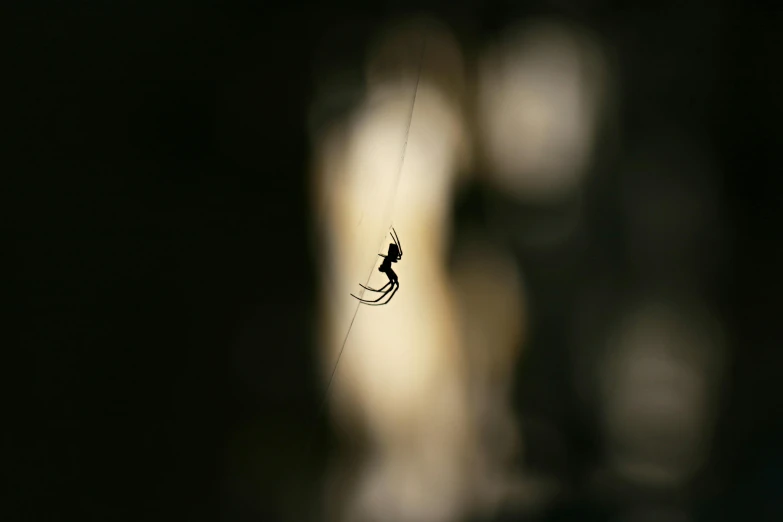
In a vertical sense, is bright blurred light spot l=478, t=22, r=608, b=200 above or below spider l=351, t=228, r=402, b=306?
above

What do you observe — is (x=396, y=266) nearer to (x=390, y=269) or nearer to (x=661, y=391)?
(x=390, y=269)

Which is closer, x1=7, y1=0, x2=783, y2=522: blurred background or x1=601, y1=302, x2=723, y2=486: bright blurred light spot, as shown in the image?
x1=7, y1=0, x2=783, y2=522: blurred background

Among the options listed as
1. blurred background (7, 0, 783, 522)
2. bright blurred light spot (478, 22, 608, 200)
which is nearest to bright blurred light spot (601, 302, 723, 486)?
blurred background (7, 0, 783, 522)

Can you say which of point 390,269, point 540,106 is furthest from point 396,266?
point 540,106

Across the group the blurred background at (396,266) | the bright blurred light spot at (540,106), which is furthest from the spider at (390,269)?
the bright blurred light spot at (540,106)

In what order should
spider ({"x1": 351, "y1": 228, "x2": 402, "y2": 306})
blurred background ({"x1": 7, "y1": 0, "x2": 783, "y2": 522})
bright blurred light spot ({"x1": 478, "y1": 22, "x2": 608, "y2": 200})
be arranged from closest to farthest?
blurred background ({"x1": 7, "y1": 0, "x2": 783, "y2": 522}) → spider ({"x1": 351, "y1": 228, "x2": 402, "y2": 306}) → bright blurred light spot ({"x1": 478, "y1": 22, "x2": 608, "y2": 200})

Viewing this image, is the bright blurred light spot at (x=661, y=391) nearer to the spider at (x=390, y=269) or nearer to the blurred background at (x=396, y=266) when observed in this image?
the blurred background at (x=396, y=266)

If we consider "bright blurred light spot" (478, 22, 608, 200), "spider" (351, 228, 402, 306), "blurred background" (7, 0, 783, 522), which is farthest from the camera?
"bright blurred light spot" (478, 22, 608, 200)

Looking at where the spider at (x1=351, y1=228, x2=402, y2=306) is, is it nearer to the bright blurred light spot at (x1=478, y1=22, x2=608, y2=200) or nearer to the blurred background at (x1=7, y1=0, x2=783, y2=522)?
the blurred background at (x1=7, y1=0, x2=783, y2=522)
